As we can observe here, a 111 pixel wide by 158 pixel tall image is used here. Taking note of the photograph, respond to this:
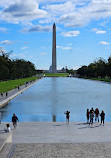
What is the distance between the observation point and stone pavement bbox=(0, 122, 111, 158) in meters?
11.3

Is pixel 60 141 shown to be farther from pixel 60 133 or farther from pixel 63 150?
pixel 60 133

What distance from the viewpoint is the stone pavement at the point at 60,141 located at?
37.1 ft

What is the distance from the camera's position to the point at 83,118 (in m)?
21.8

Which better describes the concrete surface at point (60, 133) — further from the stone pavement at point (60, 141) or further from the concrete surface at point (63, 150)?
the concrete surface at point (63, 150)

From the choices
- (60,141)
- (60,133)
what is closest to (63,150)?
(60,141)

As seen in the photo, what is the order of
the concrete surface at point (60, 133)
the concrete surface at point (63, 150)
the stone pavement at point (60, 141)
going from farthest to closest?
the concrete surface at point (60, 133) → the stone pavement at point (60, 141) → the concrete surface at point (63, 150)

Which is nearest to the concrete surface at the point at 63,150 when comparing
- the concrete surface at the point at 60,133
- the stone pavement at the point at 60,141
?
the stone pavement at the point at 60,141

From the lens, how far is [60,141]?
44.0ft

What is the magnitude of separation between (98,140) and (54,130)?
3312mm

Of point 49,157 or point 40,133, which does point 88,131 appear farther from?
point 49,157

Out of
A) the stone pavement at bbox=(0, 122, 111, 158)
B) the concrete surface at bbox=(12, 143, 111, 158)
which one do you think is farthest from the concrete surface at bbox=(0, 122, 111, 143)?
the concrete surface at bbox=(12, 143, 111, 158)

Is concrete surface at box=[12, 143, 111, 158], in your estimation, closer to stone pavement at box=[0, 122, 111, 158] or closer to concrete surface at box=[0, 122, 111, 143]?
stone pavement at box=[0, 122, 111, 158]

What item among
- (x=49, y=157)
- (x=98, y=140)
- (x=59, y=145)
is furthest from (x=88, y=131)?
(x=49, y=157)

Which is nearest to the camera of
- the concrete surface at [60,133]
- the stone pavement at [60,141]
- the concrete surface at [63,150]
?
the concrete surface at [63,150]
